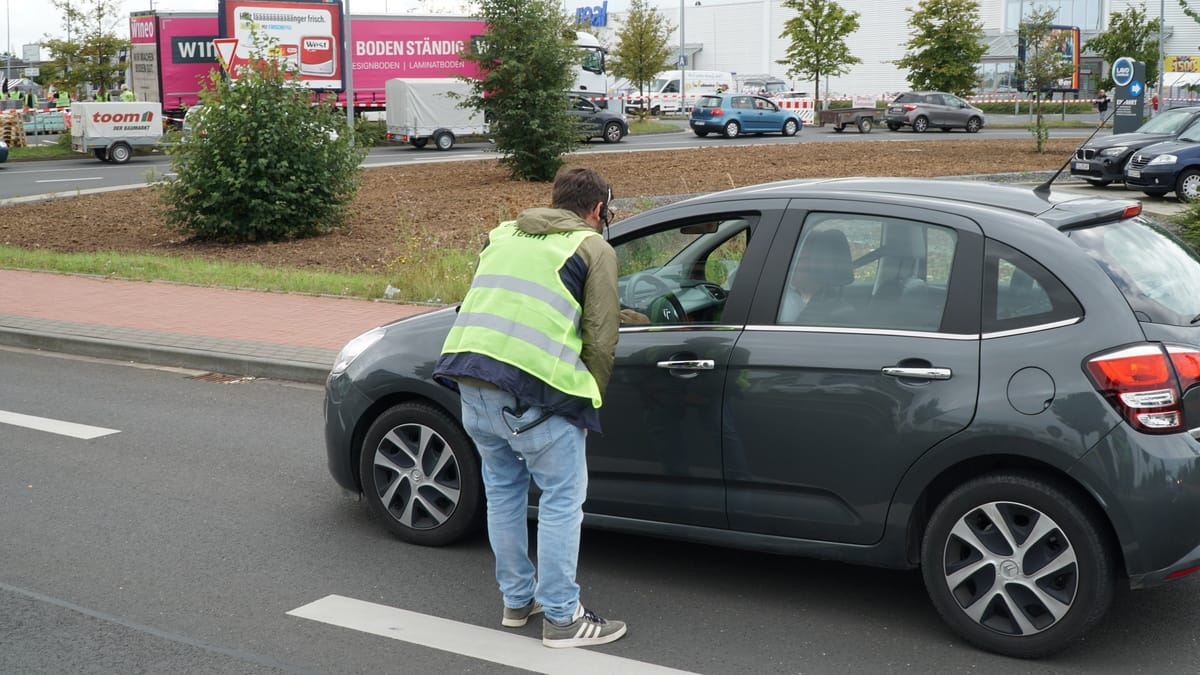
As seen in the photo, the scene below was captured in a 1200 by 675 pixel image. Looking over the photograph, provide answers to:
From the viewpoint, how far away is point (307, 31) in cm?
4031

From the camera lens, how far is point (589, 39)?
48.6 meters

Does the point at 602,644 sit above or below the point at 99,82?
below

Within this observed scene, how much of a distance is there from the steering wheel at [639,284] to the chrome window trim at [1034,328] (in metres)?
1.36

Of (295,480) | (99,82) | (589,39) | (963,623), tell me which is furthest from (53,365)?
(589,39)

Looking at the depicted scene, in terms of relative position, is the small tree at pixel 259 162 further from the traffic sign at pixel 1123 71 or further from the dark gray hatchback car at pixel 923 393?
the traffic sign at pixel 1123 71

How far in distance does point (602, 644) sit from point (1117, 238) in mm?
2422

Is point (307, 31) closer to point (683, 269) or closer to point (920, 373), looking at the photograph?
point (683, 269)

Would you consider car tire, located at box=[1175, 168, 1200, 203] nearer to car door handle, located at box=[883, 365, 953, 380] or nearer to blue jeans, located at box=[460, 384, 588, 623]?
car door handle, located at box=[883, 365, 953, 380]

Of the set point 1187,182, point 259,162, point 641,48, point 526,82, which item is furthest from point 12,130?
point 1187,182

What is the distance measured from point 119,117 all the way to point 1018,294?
33374 millimetres

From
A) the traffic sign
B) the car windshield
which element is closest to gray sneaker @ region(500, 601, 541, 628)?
the car windshield

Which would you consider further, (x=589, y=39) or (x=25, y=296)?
(x=589, y=39)

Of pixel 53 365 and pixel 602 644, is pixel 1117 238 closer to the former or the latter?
pixel 602 644

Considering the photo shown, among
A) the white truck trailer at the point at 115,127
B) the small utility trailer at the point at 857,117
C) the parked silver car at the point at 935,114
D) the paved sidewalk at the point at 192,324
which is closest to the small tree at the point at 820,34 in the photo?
the small utility trailer at the point at 857,117
